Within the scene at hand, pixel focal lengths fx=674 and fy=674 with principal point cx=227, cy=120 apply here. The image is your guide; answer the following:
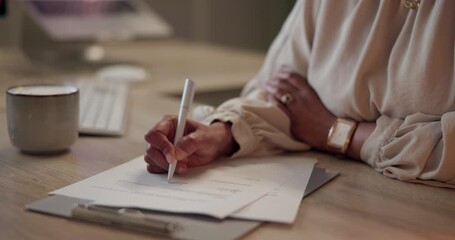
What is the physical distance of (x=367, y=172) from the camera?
3.22ft

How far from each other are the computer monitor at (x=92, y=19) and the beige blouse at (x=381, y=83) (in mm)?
792

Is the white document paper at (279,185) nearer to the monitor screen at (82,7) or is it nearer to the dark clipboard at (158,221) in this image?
the dark clipboard at (158,221)

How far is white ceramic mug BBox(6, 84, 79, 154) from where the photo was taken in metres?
0.99

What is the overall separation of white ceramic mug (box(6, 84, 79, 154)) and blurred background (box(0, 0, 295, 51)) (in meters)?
1.00

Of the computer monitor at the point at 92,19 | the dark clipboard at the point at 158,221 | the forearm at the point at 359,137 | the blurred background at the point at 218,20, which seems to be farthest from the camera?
the blurred background at the point at 218,20

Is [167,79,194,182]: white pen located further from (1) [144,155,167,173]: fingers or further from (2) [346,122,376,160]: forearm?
(2) [346,122,376,160]: forearm

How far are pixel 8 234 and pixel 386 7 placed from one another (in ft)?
1.98

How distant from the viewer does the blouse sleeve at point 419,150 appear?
894mm

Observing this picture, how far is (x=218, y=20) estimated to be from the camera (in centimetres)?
264

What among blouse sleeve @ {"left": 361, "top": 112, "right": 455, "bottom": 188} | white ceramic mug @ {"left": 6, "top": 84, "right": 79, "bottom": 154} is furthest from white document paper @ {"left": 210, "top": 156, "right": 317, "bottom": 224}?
white ceramic mug @ {"left": 6, "top": 84, "right": 79, "bottom": 154}

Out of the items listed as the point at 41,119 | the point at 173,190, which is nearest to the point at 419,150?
the point at 173,190

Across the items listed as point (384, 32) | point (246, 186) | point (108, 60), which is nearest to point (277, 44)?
point (384, 32)

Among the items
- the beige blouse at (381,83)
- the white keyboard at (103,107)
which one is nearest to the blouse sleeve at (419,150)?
the beige blouse at (381,83)

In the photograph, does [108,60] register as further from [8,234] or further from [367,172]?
[8,234]
